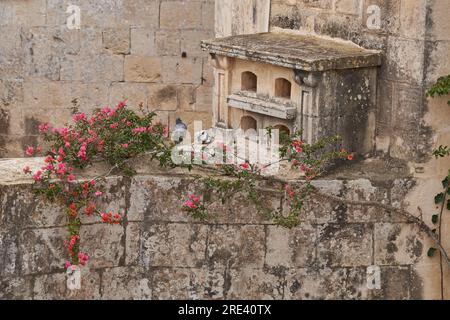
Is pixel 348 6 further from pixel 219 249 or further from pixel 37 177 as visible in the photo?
pixel 37 177

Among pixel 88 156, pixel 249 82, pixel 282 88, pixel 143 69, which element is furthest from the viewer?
pixel 143 69

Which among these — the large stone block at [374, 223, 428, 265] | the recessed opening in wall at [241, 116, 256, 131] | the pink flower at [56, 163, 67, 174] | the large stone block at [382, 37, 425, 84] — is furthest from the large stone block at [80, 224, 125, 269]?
the large stone block at [382, 37, 425, 84]

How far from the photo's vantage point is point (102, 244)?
28.8ft

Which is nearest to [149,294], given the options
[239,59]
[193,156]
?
[193,156]

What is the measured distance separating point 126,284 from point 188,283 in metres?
0.43

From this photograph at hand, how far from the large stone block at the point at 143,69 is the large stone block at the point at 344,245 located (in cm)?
434

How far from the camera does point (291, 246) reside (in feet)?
29.6

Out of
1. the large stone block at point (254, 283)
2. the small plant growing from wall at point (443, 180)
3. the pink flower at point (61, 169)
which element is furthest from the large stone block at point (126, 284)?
the small plant growing from wall at point (443, 180)

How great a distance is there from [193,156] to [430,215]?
1719 mm

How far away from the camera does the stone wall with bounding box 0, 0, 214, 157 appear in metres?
12.7

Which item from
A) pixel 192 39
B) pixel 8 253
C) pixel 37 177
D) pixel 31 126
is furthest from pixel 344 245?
pixel 31 126

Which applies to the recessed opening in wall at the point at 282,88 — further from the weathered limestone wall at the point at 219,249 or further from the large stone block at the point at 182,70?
the large stone block at the point at 182,70

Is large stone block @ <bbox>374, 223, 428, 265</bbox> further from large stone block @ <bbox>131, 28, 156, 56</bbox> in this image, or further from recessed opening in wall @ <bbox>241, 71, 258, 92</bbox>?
Result: large stone block @ <bbox>131, 28, 156, 56</bbox>

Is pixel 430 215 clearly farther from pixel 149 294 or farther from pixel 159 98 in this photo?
pixel 159 98
